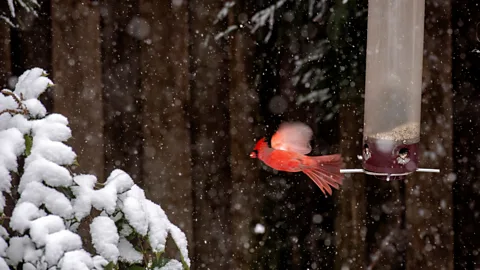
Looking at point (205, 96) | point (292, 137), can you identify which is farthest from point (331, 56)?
point (205, 96)

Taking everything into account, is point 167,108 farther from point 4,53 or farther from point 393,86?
point 393,86

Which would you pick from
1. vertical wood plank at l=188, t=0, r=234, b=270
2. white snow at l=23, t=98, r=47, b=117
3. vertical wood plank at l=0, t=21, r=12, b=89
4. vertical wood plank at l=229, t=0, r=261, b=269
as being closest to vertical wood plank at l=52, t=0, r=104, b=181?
vertical wood plank at l=0, t=21, r=12, b=89

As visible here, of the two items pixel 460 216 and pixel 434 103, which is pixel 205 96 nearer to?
pixel 434 103

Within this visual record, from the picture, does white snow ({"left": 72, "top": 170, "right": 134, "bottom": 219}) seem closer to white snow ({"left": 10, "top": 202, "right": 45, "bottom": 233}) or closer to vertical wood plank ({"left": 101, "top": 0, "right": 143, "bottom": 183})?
white snow ({"left": 10, "top": 202, "right": 45, "bottom": 233})

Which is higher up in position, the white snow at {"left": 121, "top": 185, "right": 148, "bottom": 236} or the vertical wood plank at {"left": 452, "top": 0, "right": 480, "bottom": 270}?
the vertical wood plank at {"left": 452, "top": 0, "right": 480, "bottom": 270}

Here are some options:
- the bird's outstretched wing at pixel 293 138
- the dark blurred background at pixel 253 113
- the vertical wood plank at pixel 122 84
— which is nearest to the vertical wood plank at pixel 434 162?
the dark blurred background at pixel 253 113

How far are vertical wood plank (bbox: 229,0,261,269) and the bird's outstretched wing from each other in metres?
0.11

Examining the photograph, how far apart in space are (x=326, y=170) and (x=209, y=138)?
0.39 m

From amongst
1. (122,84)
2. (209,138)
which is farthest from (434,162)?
(122,84)

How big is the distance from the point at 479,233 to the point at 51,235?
142 centimetres

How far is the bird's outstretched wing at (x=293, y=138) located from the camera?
5.43ft

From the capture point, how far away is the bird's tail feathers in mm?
1643

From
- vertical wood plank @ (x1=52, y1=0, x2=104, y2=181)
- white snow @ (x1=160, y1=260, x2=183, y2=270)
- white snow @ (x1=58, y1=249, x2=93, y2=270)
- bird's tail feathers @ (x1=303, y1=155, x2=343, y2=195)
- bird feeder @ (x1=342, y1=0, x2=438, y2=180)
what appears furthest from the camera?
vertical wood plank @ (x1=52, y1=0, x2=104, y2=181)

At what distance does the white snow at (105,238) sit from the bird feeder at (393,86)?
679 millimetres
